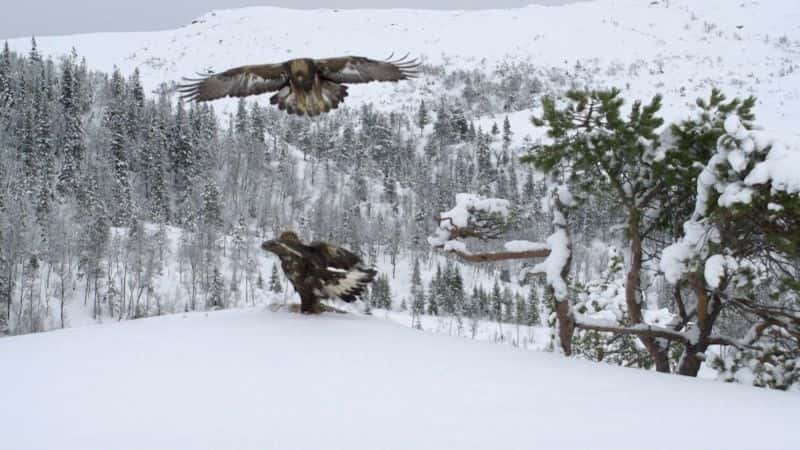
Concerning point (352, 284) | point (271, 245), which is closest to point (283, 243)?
point (271, 245)

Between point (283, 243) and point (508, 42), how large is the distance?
543 ft

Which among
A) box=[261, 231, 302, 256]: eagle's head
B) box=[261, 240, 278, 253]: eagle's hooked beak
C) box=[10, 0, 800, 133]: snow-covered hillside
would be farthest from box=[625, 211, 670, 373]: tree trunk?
box=[10, 0, 800, 133]: snow-covered hillside

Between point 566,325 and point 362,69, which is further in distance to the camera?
point 566,325

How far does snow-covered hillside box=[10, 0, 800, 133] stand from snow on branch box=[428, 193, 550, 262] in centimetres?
9584

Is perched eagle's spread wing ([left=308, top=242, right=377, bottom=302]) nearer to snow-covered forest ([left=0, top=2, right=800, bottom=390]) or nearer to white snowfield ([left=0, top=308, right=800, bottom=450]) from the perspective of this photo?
white snowfield ([left=0, top=308, right=800, bottom=450])

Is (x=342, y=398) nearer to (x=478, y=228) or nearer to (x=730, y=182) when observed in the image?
(x=478, y=228)

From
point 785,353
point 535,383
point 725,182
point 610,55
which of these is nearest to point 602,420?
point 535,383

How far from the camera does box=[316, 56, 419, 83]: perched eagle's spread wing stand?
6137mm

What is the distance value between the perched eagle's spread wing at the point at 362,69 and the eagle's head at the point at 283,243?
1.94 m

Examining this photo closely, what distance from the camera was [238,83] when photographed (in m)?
6.31

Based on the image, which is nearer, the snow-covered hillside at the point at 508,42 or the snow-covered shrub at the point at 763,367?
the snow-covered shrub at the point at 763,367

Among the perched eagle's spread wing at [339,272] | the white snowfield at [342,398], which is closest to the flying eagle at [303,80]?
the perched eagle's spread wing at [339,272]

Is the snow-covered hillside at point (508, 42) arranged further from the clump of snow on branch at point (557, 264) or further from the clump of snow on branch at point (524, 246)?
the clump of snow on branch at point (557, 264)

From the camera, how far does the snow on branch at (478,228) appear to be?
7414 mm
